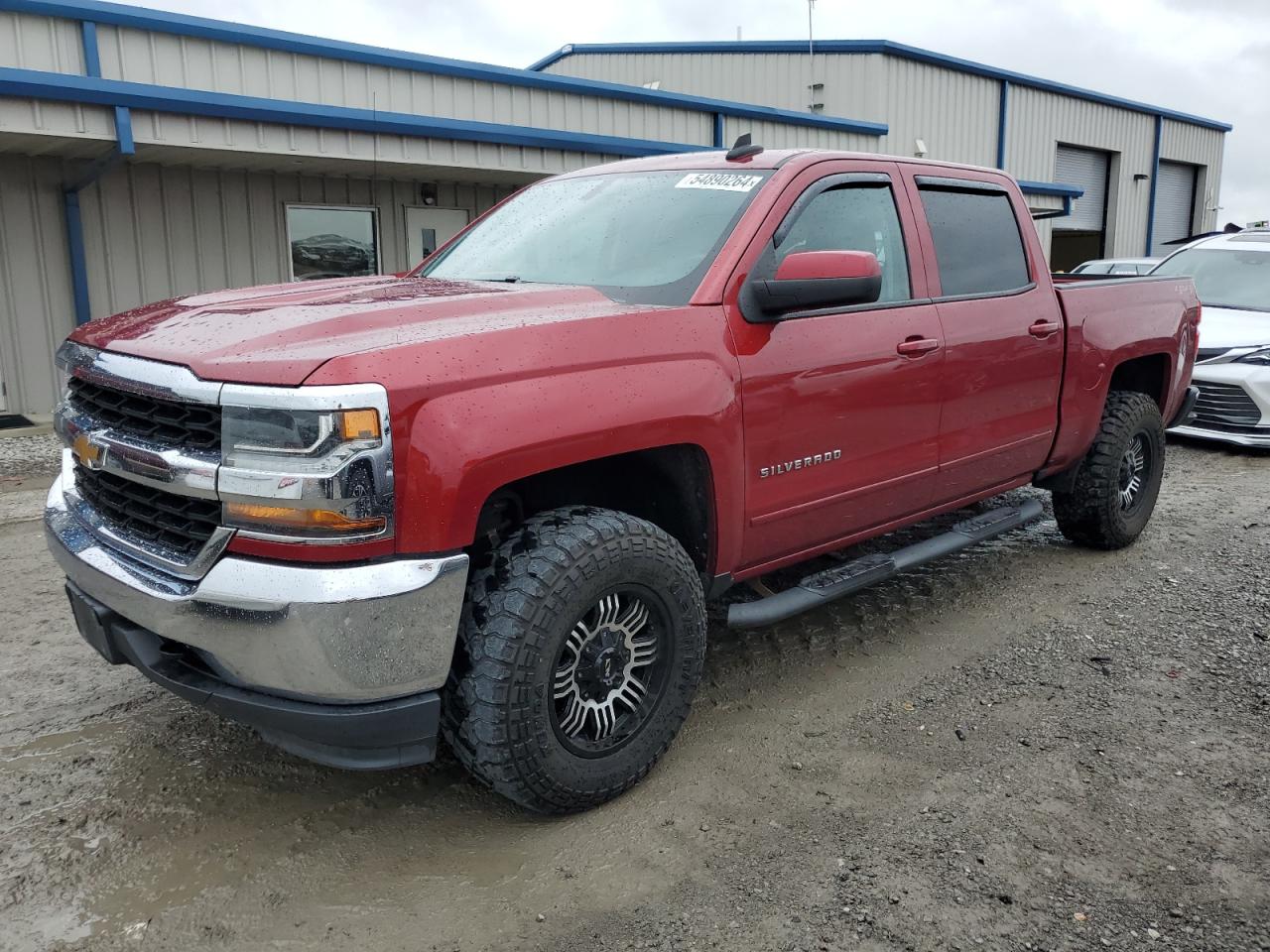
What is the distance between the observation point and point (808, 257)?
124 inches

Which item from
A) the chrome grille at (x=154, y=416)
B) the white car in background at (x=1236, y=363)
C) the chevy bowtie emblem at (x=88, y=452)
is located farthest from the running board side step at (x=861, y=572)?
the white car in background at (x=1236, y=363)

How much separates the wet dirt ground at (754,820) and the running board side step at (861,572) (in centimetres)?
40

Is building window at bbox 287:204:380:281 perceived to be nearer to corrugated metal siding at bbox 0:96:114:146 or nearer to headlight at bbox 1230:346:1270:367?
corrugated metal siding at bbox 0:96:114:146

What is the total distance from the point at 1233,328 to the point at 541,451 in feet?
26.4

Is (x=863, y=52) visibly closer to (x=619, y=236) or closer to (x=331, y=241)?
(x=331, y=241)

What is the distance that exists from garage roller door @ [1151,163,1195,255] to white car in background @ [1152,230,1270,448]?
Result: 791 inches

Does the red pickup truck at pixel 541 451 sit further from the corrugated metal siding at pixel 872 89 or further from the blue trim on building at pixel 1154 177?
the blue trim on building at pixel 1154 177

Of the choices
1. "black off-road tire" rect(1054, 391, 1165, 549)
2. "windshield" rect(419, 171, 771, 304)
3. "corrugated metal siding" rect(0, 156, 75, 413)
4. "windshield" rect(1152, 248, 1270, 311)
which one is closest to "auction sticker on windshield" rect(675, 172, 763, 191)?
"windshield" rect(419, 171, 771, 304)

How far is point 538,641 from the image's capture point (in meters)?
2.64

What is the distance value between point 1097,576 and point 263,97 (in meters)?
8.43

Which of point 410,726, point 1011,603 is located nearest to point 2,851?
point 410,726

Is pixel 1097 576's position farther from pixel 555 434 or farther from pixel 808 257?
pixel 555 434

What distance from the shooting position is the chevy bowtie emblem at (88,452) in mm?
2779

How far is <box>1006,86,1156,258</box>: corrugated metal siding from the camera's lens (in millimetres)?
22625
